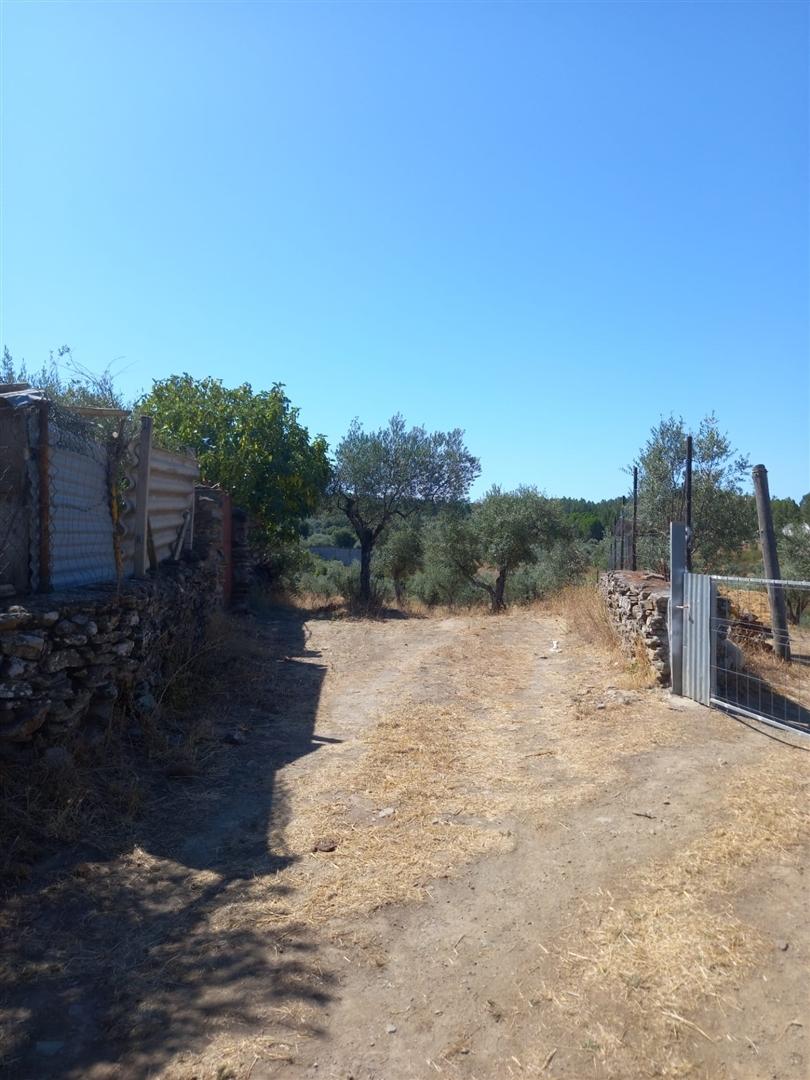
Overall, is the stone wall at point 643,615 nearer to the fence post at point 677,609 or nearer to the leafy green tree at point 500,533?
the fence post at point 677,609

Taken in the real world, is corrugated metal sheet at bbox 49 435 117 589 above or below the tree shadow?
above

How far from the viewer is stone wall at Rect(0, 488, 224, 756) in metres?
4.79

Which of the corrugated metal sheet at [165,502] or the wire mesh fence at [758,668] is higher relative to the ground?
the corrugated metal sheet at [165,502]

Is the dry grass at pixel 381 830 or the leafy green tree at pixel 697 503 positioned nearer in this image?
the dry grass at pixel 381 830

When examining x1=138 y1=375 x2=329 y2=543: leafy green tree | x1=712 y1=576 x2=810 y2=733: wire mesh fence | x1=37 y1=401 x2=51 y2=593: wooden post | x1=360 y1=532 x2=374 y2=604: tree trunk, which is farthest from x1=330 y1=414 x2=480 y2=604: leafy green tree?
x1=37 y1=401 x2=51 y2=593: wooden post

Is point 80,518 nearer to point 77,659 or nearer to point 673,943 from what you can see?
point 77,659

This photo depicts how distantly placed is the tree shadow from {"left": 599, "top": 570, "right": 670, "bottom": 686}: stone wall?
5.03 meters

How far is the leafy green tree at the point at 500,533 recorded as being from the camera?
83.5 feet

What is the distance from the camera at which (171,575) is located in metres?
8.79

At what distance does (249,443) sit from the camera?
1775 cm

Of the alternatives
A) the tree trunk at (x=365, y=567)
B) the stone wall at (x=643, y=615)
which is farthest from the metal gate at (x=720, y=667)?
the tree trunk at (x=365, y=567)

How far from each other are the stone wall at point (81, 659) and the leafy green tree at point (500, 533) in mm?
18351

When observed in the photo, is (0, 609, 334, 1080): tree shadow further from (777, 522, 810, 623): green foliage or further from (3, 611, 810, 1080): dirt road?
(777, 522, 810, 623): green foliage

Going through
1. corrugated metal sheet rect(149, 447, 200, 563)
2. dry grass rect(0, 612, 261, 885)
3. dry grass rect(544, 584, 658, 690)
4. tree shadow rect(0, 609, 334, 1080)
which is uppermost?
corrugated metal sheet rect(149, 447, 200, 563)
